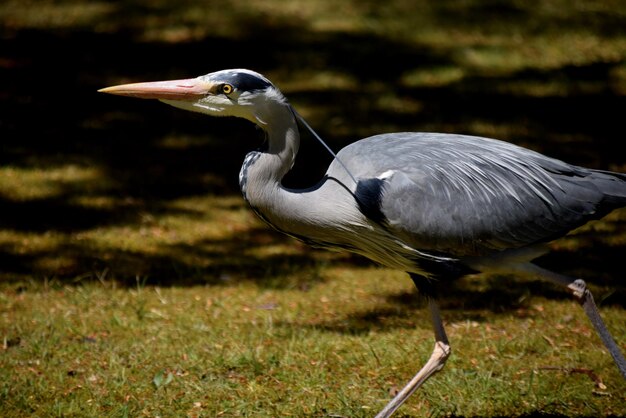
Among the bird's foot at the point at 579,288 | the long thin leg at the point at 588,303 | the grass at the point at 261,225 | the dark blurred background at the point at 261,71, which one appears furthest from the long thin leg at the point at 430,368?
the dark blurred background at the point at 261,71

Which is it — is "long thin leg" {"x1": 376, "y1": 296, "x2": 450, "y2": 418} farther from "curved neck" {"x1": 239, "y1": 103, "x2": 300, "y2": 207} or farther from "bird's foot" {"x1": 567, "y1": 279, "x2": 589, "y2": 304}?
"curved neck" {"x1": 239, "y1": 103, "x2": 300, "y2": 207}

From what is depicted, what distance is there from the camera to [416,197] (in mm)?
4344

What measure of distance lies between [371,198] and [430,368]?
95 cm

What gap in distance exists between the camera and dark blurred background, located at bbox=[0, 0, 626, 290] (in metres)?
7.75

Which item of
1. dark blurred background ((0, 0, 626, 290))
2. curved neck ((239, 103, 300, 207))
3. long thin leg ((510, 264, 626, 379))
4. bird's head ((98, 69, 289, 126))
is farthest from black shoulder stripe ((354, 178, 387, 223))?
dark blurred background ((0, 0, 626, 290))

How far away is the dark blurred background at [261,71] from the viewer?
7.75 metres

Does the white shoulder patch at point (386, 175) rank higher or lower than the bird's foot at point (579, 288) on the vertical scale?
higher

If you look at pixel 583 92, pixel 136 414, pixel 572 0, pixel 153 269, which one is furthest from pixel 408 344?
pixel 572 0

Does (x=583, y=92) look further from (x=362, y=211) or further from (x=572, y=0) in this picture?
(x=362, y=211)

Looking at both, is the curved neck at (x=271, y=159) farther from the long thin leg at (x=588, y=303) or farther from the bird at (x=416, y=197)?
the long thin leg at (x=588, y=303)

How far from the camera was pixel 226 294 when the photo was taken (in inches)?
256

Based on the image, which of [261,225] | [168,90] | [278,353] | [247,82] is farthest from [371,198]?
[261,225]

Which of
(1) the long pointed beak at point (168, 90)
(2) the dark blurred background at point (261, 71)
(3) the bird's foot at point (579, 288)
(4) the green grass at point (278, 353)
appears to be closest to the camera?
(1) the long pointed beak at point (168, 90)

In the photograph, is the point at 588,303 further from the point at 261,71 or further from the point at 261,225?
the point at 261,71
